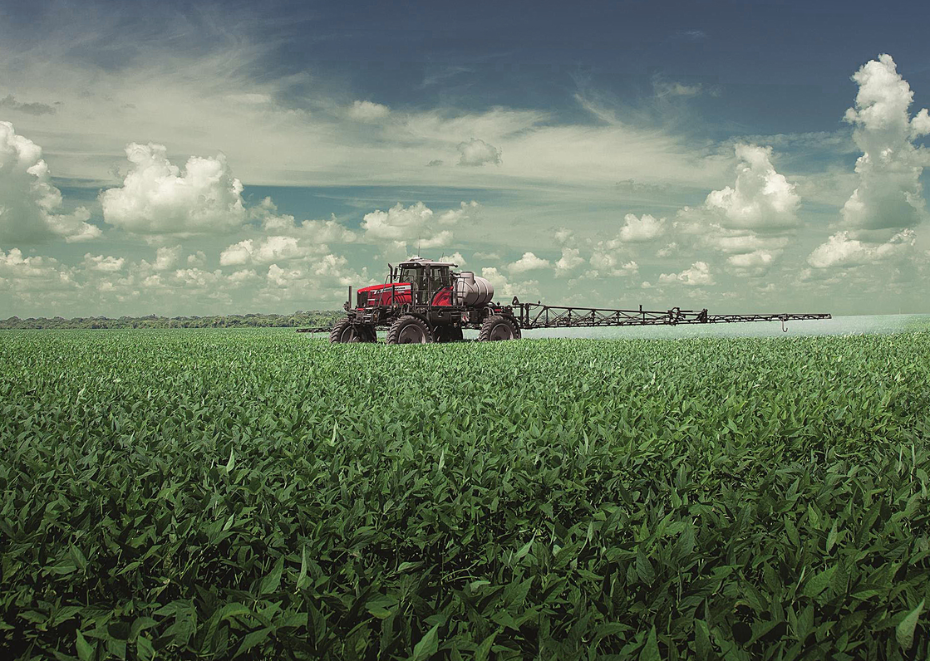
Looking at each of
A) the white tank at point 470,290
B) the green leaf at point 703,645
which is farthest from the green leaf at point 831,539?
the white tank at point 470,290

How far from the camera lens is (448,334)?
2731cm

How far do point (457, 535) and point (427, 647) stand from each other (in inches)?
52.2

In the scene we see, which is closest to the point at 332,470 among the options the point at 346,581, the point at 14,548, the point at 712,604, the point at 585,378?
the point at 346,581

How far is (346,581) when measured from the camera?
9.58 feet

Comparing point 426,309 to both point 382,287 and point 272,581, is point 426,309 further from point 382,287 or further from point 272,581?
point 272,581

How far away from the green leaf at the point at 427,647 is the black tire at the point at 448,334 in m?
24.2

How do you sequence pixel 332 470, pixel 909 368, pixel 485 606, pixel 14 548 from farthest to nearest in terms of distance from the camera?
pixel 909 368 → pixel 332 470 → pixel 14 548 → pixel 485 606

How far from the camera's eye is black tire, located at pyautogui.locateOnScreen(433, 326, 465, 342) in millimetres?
26703

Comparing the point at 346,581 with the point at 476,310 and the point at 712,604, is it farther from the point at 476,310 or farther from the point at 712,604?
the point at 476,310

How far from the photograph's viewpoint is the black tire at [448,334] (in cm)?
2670

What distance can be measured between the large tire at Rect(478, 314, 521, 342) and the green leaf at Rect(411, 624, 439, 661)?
23.7 meters

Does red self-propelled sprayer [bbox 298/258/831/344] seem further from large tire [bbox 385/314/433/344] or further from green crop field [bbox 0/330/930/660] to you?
green crop field [bbox 0/330/930/660]

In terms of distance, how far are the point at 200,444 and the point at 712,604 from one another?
3724 mm

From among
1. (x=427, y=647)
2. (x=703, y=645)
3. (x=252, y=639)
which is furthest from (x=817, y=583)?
(x=252, y=639)
